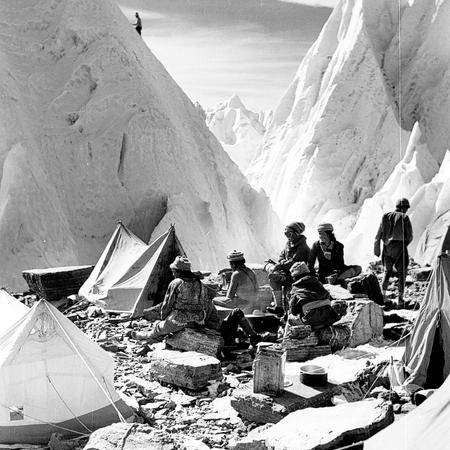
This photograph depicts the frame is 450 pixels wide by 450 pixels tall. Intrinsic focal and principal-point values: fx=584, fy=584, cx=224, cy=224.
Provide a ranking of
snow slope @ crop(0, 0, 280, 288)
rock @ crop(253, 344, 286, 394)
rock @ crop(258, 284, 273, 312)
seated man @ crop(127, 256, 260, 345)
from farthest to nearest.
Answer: snow slope @ crop(0, 0, 280, 288) < rock @ crop(258, 284, 273, 312) < seated man @ crop(127, 256, 260, 345) < rock @ crop(253, 344, 286, 394)

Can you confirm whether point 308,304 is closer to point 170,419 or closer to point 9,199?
point 170,419

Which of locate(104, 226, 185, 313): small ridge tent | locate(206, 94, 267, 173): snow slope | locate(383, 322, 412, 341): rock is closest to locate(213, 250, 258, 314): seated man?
locate(383, 322, 412, 341): rock

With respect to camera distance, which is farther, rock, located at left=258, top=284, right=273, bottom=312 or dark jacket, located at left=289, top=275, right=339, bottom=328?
rock, located at left=258, top=284, right=273, bottom=312

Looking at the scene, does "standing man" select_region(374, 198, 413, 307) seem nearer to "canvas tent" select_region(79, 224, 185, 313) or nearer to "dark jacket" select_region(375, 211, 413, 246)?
"dark jacket" select_region(375, 211, 413, 246)

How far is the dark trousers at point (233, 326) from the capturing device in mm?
7762

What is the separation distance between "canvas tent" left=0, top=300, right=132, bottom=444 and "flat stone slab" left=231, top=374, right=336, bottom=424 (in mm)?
1247

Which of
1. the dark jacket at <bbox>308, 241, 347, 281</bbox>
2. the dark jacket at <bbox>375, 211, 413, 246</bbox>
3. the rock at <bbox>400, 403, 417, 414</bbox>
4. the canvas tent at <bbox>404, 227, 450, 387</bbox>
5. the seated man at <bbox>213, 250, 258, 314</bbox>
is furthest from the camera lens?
the dark jacket at <bbox>308, 241, 347, 281</bbox>

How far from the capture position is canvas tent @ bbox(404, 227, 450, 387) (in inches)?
238

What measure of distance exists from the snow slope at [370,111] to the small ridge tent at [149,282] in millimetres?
23157

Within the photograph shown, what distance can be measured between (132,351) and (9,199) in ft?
34.7

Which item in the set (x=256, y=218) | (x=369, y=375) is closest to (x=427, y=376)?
(x=369, y=375)

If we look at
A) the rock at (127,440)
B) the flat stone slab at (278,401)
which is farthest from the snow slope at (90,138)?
the rock at (127,440)

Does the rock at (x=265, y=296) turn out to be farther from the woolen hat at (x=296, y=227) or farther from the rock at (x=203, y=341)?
the rock at (x=203, y=341)

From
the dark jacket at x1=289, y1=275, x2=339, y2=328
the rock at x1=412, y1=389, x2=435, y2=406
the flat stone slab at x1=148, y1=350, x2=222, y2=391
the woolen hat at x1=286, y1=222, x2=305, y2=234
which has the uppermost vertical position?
the woolen hat at x1=286, y1=222, x2=305, y2=234
